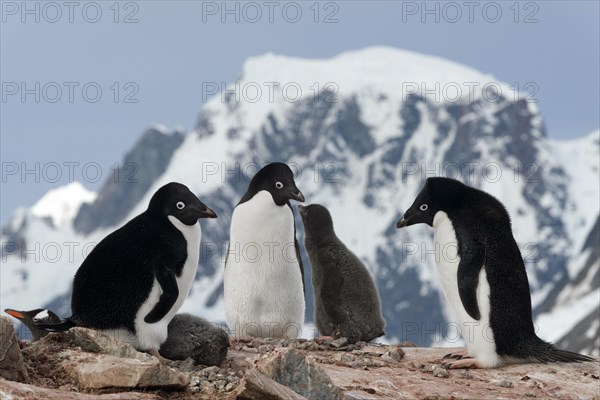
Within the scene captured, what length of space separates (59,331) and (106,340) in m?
0.82

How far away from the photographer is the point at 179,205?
10188mm

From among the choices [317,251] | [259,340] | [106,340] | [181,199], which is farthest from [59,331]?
[317,251]

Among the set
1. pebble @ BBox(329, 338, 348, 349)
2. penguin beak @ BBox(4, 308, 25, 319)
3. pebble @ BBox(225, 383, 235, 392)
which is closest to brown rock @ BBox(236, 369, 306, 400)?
pebble @ BBox(225, 383, 235, 392)

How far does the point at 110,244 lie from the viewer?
9914 millimetres

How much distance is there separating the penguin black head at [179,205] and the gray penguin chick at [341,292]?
279 cm

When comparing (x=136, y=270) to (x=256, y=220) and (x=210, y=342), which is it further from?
(x=256, y=220)

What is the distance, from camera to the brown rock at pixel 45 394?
26.1ft

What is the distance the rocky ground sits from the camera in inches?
334

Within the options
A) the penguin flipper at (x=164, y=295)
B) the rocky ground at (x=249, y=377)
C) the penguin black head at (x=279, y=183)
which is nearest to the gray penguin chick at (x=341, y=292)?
the penguin black head at (x=279, y=183)

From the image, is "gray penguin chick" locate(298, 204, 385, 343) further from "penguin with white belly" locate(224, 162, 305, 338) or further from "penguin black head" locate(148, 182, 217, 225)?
"penguin black head" locate(148, 182, 217, 225)

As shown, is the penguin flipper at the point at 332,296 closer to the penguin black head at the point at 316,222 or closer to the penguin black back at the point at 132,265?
the penguin black head at the point at 316,222

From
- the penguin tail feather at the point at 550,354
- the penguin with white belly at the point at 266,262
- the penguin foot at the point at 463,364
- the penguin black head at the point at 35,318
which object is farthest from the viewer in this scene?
the penguin with white belly at the point at 266,262

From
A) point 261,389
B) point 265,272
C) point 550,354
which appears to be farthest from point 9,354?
point 550,354

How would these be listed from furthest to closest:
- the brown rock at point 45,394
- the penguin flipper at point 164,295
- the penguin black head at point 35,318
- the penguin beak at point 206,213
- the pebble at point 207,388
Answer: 1. the penguin beak at point 206,213
2. the penguin black head at point 35,318
3. the penguin flipper at point 164,295
4. the pebble at point 207,388
5. the brown rock at point 45,394
